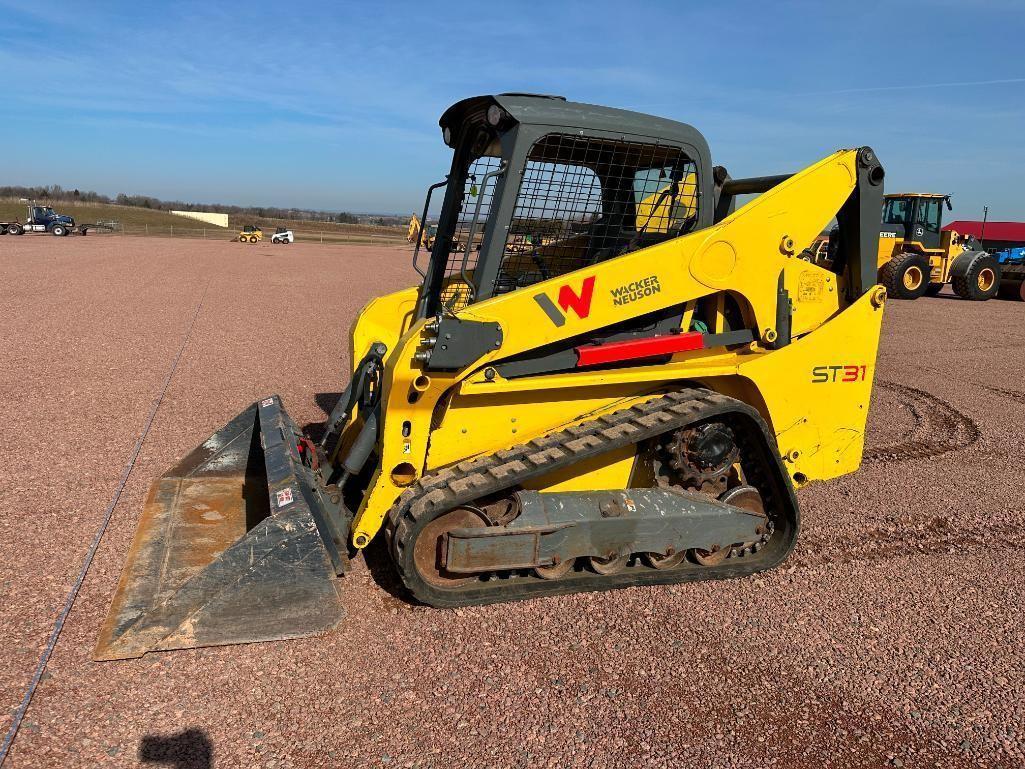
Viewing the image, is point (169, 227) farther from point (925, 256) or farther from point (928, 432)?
point (928, 432)

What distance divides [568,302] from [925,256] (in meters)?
20.6

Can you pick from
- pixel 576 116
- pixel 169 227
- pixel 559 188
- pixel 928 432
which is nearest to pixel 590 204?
pixel 559 188

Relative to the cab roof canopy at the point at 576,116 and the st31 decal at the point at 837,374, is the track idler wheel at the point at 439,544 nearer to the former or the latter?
the cab roof canopy at the point at 576,116

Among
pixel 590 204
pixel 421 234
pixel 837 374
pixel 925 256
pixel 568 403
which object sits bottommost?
pixel 568 403

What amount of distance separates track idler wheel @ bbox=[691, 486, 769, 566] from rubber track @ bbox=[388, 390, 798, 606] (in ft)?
0.22

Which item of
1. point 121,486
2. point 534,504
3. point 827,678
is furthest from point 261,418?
point 827,678

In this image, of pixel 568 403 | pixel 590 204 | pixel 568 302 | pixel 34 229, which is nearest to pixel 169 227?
pixel 34 229

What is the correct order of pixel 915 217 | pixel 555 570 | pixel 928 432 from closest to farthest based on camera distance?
pixel 555 570
pixel 928 432
pixel 915 217

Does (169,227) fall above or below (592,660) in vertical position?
above

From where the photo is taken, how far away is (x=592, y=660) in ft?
12.3

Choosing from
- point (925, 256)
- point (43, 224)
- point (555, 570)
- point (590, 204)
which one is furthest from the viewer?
point (43, 224)

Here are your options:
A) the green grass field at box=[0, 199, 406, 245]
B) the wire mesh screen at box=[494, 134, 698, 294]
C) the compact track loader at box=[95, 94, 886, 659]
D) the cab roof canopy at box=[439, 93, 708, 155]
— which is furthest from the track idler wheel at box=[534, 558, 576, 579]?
the green grass field at box=[0, 199, 406, 245]

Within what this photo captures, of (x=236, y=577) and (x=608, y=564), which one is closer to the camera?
(x=236, y=577)

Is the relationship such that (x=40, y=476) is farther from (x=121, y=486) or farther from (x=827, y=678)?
(x=827, y=678)
